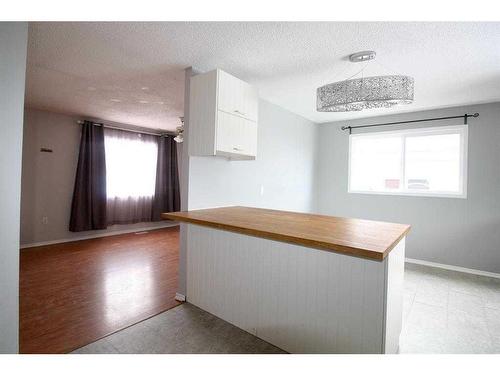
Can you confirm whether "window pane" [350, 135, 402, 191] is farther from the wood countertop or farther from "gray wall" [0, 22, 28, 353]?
"gray wall" [0, 22, 28, 353]

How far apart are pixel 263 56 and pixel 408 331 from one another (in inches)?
103

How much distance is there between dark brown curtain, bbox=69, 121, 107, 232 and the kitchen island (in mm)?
3603

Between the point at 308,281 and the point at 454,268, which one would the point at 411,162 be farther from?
the point at 308,281

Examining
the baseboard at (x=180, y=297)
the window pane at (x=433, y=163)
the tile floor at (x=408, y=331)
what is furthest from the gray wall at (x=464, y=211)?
the baseboard at (x=180, y=297)

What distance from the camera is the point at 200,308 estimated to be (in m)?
2.42

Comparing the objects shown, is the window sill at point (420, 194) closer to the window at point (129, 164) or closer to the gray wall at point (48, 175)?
the window at point (129, 164)

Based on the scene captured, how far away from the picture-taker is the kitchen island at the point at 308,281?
57.4 inches

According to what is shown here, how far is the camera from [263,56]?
2334mm

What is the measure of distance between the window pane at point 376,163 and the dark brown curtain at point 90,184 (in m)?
4.67

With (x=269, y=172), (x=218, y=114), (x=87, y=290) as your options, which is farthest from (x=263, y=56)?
(x=87, y=290)

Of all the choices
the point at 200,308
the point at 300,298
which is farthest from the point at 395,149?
the point at 200,308
